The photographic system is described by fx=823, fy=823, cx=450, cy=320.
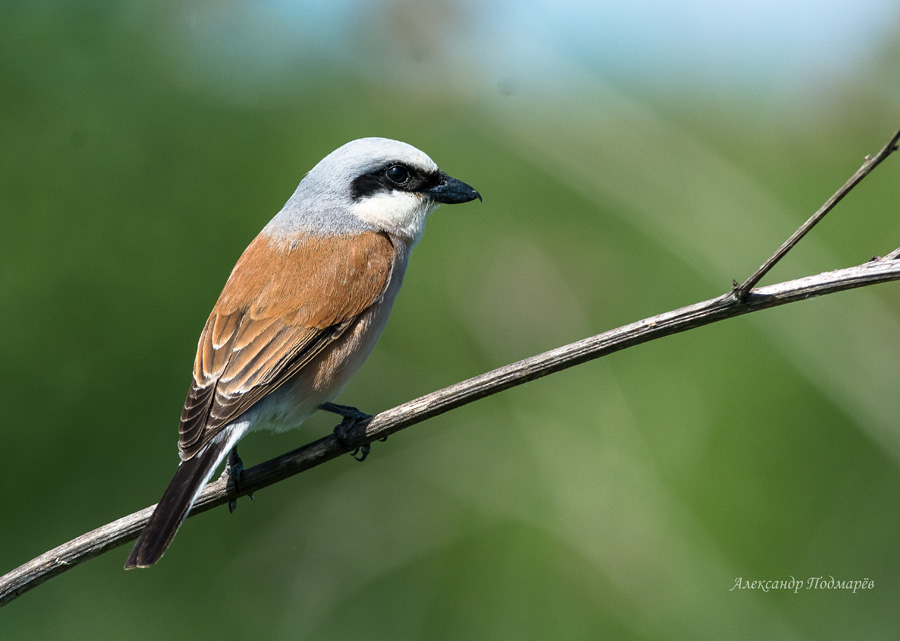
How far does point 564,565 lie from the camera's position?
3539 millimetres

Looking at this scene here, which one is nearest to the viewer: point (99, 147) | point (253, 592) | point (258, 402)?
point (258, 402)

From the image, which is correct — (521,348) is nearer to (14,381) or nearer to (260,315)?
(260,315)

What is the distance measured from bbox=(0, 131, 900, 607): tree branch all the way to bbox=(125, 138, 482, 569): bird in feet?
0.42

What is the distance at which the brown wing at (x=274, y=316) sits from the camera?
237cm

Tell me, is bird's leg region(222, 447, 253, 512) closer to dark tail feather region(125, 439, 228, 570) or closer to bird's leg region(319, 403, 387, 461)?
dark tail feather region(125, 439, 228, 570)

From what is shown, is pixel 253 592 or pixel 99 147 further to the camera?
pixel 99 147

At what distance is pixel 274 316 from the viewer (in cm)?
254

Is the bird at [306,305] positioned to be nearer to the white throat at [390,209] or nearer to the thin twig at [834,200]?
the white throat at [390,209]

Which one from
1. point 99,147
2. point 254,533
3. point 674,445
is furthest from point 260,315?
point 99,147

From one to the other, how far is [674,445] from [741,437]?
30 centimetres

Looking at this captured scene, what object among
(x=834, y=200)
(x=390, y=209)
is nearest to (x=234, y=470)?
(x=390, y=209)

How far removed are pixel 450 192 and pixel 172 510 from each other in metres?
1.47

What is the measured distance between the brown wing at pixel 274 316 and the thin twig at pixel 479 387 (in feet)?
0.81

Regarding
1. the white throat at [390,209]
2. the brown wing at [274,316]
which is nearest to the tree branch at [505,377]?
the brown wing at [274,316]
